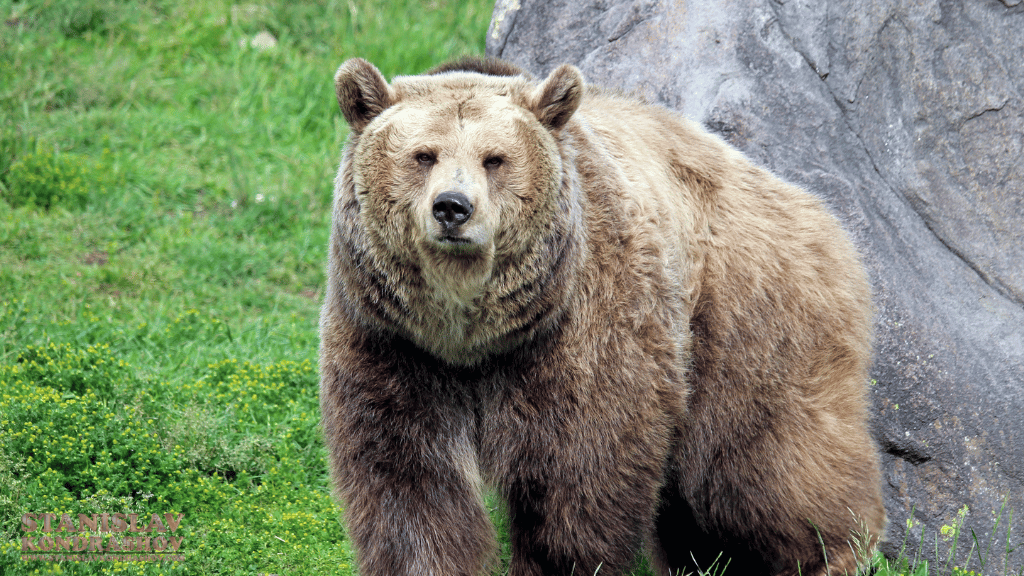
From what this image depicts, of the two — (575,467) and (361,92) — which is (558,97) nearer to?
(361,92)

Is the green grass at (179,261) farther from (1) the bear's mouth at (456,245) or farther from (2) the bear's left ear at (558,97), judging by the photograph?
(2) the bear's left ear at (558,97)

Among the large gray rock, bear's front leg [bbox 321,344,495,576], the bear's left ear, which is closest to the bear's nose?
the bear's left ear

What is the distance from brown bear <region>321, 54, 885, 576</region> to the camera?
11.8 feet

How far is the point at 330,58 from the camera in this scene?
900cm

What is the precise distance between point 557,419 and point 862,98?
2.95m

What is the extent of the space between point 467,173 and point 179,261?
430 centimetres

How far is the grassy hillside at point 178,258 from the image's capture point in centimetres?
460

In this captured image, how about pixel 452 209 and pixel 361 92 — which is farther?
pixel 361 92

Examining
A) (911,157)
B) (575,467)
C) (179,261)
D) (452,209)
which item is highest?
(911,157)

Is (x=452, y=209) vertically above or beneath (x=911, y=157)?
beneath

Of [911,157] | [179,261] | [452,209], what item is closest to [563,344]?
[452,209]

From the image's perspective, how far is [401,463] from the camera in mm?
3787

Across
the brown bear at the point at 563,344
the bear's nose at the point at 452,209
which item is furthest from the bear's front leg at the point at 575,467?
the bear's nose at the point at 452,209

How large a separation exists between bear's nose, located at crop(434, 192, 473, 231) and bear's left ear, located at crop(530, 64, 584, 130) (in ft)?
2.14
